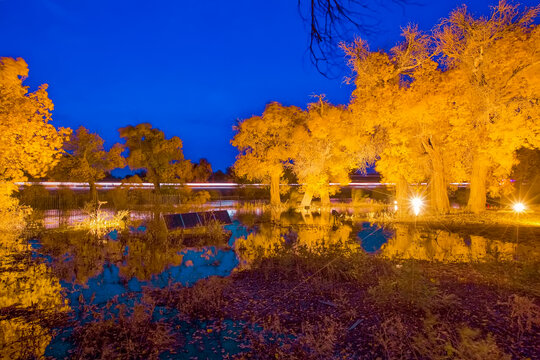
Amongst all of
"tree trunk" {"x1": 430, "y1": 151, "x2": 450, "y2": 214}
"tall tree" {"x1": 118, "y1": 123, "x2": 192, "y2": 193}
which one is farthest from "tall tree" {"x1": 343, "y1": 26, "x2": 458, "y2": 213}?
"tall tree" {"x1": 118, "y1": 123, "x2": 192, "y2": 193}

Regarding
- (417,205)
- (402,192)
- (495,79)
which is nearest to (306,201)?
(402,192)

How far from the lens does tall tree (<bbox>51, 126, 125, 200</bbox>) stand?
34000 millimetres

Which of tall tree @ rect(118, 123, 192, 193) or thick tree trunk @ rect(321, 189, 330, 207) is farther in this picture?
tall tree @ rect(118, 123, 192, 193)

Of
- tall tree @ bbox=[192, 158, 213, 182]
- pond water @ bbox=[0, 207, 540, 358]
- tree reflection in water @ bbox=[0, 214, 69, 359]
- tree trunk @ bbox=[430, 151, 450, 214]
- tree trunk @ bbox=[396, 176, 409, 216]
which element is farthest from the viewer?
tall tree @ bbox=[192, 158, 213, 182]

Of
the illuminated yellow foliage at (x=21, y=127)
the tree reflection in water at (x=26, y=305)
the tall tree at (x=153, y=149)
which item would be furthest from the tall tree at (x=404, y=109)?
the tall tree at (x=153, y=149)

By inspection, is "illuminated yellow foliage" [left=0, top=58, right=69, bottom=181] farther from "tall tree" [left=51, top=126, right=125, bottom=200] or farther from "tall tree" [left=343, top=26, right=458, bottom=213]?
"tall tree" [left=51, top=126, right=125, bottom=200]

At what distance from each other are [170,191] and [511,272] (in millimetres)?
27775

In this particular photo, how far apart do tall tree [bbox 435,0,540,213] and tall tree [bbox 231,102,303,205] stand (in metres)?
12.2

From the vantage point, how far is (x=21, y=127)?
43.9 ft

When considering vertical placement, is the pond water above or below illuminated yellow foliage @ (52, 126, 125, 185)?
below

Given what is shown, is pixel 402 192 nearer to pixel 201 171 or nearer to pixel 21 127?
pixel 21 127

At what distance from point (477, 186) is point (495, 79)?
6316 millimetres

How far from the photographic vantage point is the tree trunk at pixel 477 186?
874 inches

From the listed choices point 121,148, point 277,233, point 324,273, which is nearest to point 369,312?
point 324,273
